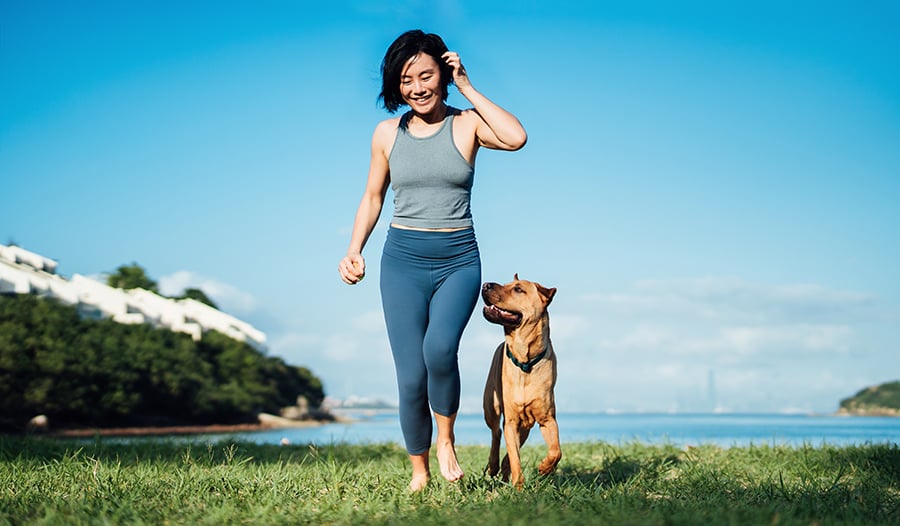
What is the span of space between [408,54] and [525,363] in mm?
1953

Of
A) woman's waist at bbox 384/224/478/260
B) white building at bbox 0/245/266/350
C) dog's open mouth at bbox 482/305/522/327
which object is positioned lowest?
dog's open mouth at bbox 482/305/522/327

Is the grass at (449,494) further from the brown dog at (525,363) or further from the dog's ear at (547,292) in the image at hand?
the dog's ear at (547,292)

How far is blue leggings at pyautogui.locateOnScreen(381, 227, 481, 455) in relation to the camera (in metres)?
4.54

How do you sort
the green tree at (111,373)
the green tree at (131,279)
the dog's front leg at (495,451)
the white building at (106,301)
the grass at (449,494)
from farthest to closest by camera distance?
the green tree at (131,279), the white building at (106,301), the green tree at (111,373), the dog's front leg at (495,451), the grass at (449,494)

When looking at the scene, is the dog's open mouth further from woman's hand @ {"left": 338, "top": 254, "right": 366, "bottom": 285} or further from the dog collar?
woman's hand @ {"left": 338, "top": 254, "right": 366, "bottom": 285}

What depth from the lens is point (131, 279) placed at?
79188 mm

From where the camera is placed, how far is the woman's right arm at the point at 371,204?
4.80 m

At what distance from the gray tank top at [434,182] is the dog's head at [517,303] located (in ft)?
1.55

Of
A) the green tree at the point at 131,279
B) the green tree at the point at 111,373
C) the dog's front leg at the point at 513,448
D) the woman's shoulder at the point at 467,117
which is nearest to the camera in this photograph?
the dog's front leg at the point at 513,448

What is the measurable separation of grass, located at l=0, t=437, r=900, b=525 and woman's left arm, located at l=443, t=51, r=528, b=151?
199 cm

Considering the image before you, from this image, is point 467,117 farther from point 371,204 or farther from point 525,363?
point 525,363

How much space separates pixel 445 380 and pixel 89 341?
43.5 metres

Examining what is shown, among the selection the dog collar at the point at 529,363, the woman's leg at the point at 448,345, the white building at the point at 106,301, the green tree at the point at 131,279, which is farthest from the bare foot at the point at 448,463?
the green tree at the point at 131,279

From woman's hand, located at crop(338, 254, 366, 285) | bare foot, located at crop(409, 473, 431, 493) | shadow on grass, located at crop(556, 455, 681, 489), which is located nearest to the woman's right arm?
woman's hand, located at crop(338, 254, 366, 285)
